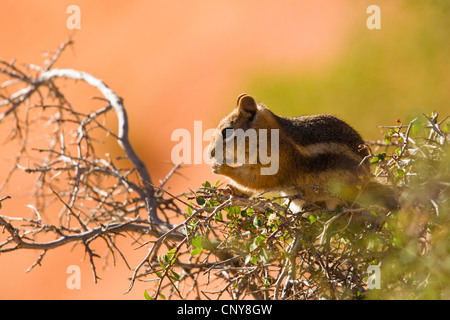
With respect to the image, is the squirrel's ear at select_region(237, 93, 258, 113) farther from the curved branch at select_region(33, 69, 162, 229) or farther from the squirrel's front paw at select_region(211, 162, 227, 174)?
the curved branch at select_region(33, 69, 162, 229)

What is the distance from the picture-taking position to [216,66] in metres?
21.6

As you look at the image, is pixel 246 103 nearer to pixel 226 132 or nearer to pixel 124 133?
pixel 226 132

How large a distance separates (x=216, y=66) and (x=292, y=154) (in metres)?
17.2

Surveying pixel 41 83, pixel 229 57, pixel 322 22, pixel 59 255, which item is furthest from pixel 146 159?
pixel 41 83

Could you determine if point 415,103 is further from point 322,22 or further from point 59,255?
point 59,255

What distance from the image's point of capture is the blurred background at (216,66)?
47.9 ft

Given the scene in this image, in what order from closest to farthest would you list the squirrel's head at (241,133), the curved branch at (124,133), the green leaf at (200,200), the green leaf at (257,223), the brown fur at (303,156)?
1. the green leaf at (257,223)
2. the green leaf at (200,200)
3. the brown fur at (303,156)
4. the squirrel's head at (241,133)
5. the curved branch at (124,133)

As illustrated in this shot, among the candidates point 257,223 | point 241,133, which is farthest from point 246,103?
point 257,223

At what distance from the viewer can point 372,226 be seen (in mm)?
3711

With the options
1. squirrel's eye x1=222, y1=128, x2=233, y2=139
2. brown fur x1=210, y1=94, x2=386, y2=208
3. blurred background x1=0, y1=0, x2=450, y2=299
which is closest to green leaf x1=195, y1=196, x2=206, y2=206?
brown fur x1=210, y1=94, x2=386, y2=208

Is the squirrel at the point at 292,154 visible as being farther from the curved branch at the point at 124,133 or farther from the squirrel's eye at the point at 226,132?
the curved branch at the point at 124,133

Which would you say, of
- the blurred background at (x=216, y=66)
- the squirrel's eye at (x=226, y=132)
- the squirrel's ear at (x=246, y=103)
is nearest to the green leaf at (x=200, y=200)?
the squirrel's eye at (x=226, y=132)

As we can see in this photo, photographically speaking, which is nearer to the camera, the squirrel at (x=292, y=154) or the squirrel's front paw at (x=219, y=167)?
the squirrel at (x=292, y=154)
